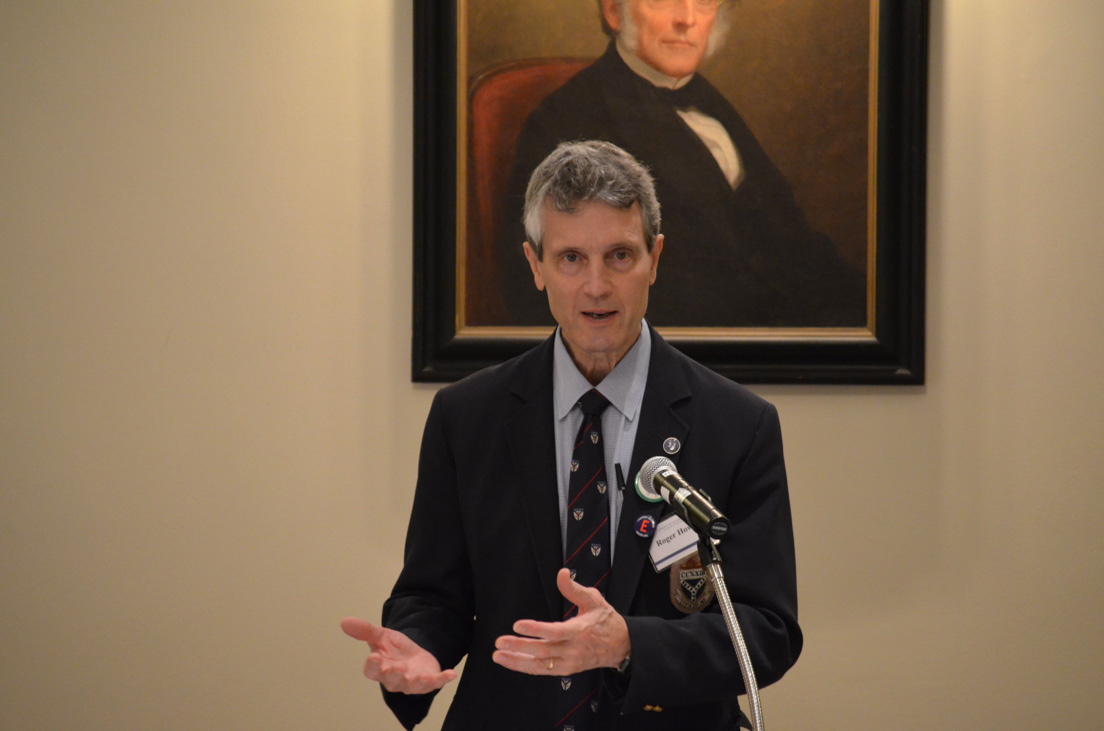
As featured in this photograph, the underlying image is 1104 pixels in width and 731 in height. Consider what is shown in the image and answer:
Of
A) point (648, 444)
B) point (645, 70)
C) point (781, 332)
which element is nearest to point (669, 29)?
point (645, 70)

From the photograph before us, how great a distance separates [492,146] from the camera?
2641 millimetres

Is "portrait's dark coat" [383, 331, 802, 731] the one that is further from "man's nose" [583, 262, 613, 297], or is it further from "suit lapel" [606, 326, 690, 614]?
"man's nose" [583, 262, 613, 297]

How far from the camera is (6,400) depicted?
9.01ft

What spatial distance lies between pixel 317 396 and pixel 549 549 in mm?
1306

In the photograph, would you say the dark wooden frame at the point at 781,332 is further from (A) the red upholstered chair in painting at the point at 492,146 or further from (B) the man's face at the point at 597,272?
(B) the man's face at the point at 597,272

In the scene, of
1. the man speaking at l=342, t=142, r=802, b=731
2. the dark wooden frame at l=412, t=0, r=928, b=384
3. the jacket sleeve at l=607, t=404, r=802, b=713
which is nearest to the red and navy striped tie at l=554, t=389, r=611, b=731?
the man speaking at l=342, t=142, r=802, b=731

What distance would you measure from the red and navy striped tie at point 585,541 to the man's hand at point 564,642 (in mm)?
201

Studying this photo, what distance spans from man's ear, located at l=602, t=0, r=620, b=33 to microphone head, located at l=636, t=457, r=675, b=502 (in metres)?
1.60

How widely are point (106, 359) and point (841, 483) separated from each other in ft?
6.96

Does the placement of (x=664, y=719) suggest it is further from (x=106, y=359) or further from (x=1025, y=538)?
(x=106, y=359)

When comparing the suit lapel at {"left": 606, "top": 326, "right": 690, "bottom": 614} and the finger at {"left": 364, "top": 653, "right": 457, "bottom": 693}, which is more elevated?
the suit lapel at {"left": 606, "top": 326, "right": 690, "bottom": 614}

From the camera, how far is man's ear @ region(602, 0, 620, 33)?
260cm

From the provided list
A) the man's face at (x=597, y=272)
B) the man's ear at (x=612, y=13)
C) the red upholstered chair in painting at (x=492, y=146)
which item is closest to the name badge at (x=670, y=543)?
the man's face at (x=597, y=272)

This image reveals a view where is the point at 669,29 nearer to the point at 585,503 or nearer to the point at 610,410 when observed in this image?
Result: the point at 610,410
